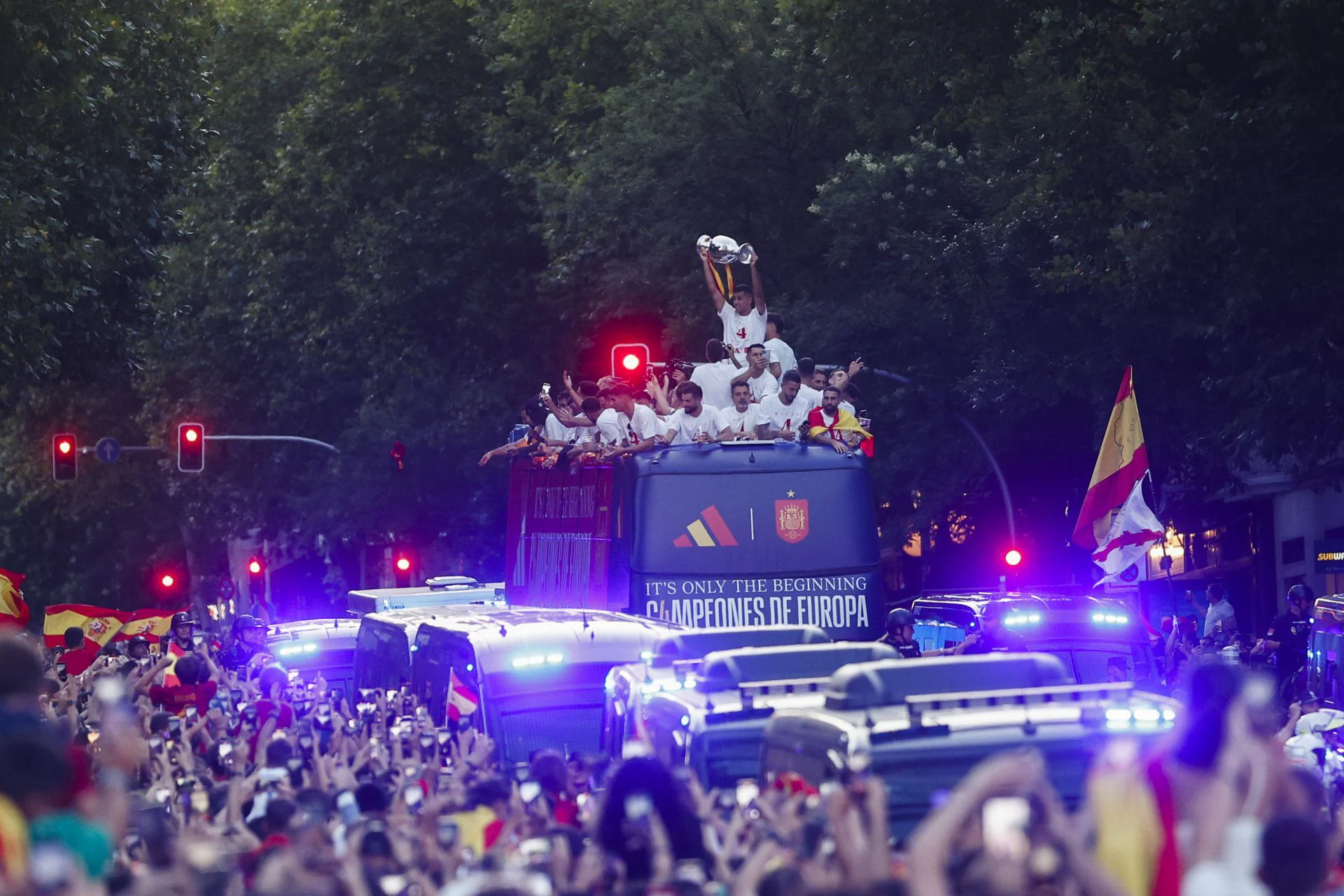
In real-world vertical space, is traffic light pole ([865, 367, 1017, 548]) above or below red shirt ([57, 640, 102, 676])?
above

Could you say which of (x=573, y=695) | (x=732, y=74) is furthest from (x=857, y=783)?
(x=732, y=74)

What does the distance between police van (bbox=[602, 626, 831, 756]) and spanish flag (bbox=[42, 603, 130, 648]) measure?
58.2 feet

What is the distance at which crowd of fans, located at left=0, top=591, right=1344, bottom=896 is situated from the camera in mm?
5605

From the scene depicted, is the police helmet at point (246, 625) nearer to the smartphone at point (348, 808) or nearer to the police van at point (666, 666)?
the police van at point (666, 666)

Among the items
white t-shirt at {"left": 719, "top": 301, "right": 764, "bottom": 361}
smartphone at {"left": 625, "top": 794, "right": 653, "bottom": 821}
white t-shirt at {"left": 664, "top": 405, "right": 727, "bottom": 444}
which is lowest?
smartphone at {"left": 625, "top": 794, "right": 653, "bottom": 821}

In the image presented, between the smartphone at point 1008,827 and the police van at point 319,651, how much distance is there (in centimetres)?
1887

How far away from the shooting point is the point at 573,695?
50.7 ft

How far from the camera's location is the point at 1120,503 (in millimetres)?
19109

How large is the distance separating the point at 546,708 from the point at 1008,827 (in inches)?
382

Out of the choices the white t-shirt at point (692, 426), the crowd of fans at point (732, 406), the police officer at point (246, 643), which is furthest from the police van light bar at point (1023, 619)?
the police officer at point (246, 643)

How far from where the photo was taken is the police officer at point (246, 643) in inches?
988

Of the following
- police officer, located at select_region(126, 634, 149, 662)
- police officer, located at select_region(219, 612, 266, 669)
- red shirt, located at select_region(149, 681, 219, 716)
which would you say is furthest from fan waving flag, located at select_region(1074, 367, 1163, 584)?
police officer, located at select_region(219, 612, 266, 669)

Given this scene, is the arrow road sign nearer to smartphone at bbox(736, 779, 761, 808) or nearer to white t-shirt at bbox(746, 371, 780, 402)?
white t-shirt at bbox(746, 371, 780, 402)

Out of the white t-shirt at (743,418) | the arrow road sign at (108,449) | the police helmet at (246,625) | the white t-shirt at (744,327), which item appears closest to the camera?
the white t-shirt at (743,418)
